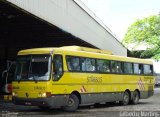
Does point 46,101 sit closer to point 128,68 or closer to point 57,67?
point 57,67

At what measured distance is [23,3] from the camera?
2034 centimetres

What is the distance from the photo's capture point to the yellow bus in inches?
722

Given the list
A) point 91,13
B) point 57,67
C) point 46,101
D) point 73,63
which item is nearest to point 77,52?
point 73,63

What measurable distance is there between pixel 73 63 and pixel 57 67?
143cm

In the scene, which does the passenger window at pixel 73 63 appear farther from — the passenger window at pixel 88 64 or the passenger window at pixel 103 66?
the passenger window at pixel 103 66

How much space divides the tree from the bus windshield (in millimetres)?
39820

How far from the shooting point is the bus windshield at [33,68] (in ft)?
60.2

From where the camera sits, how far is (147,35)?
198ft

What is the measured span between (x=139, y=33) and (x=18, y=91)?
45867 mm

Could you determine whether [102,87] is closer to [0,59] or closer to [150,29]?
[0,59]

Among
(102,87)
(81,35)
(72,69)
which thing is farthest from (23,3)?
(81,35)

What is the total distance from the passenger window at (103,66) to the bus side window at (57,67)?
145 inches

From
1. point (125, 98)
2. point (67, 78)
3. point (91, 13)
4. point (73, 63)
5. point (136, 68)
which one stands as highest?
point (91, 13)

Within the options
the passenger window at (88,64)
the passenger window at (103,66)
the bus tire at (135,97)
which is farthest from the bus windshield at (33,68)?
the bus tire at (135,97)
